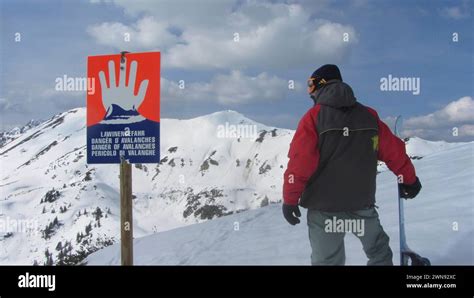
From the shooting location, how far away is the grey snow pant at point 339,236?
128 inches

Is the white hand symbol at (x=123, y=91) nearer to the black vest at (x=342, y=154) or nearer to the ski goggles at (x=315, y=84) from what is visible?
the ski goggles at (x=315, y=84)

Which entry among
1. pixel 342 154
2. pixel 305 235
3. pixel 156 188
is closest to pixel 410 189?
pixel 342 154

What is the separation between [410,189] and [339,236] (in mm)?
817

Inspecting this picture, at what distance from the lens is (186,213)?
513ft

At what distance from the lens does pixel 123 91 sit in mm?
4305

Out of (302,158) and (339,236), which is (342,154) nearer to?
(302,158)

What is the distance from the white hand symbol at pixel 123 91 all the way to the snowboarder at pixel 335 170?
1.84 meters

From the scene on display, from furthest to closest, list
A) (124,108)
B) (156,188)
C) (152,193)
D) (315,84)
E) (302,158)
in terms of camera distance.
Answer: (152,193), (156,188), (124,108), (315,84), (302,158)

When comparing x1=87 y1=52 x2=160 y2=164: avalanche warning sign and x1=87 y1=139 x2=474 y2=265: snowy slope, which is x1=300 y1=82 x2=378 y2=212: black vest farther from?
x1=87 y1=52 x2=160 y2=164: avalanche warning sign

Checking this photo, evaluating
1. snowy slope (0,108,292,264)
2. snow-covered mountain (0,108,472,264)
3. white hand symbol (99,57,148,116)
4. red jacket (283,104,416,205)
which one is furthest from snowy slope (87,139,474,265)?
snowy slope (0,108,292,264)

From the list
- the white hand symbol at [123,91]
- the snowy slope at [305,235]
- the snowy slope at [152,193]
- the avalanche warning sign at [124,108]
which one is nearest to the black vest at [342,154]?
the snowy slope at [305,235]

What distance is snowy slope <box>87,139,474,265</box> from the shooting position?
439 cm

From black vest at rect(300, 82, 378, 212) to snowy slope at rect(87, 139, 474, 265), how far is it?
3.78ft
